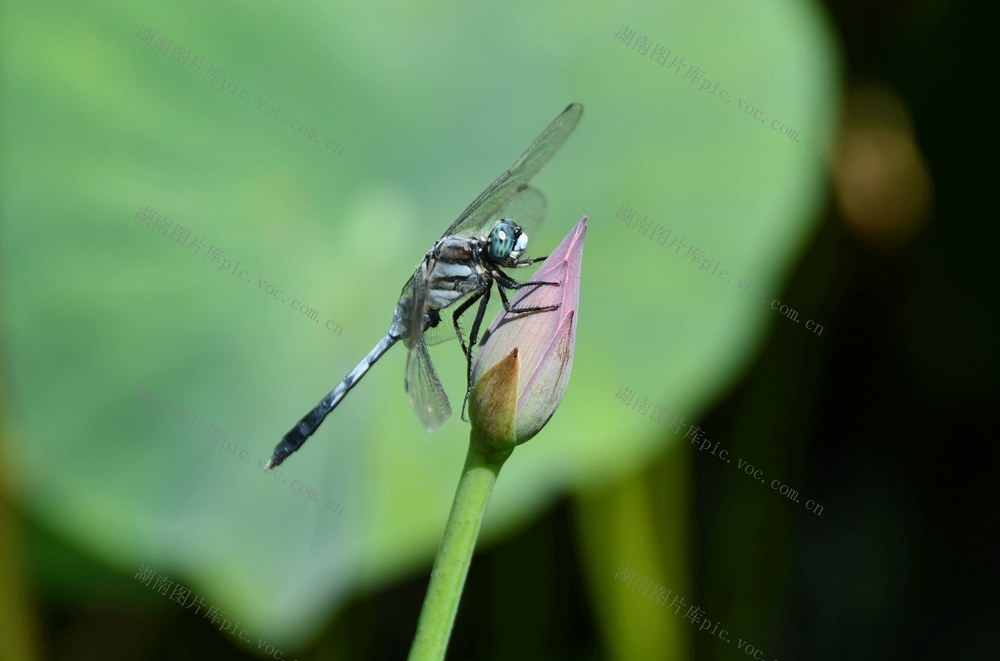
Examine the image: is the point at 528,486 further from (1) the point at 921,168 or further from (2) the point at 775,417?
(1) the point at 921,168

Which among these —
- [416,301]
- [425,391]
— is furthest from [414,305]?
[425,391]

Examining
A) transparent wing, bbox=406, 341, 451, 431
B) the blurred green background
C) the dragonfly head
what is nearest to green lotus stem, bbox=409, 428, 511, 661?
transparent wing, bbox=406, 341, 451, 431

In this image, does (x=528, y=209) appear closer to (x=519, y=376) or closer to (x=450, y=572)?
(x=519, y=376)

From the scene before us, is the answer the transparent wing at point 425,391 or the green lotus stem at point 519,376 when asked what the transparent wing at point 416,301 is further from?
the green lotus stem at point 519,376

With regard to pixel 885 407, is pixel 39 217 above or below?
below

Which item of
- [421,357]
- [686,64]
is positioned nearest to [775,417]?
[686,64]

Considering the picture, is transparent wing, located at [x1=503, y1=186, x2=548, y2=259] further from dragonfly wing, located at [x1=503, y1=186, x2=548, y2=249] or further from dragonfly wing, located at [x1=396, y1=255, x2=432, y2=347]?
dragonfly wing, located at [x1=396, y1=255, x2=432, y2=347]

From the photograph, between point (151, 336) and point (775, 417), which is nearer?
point (151, 336)
